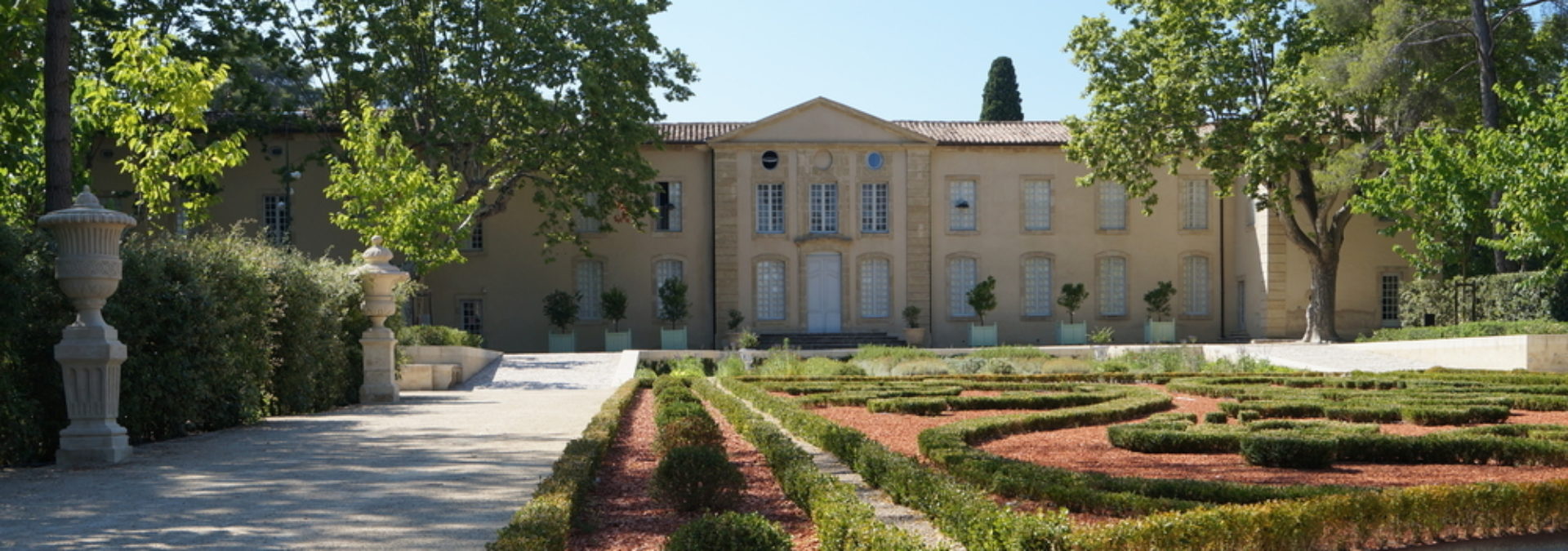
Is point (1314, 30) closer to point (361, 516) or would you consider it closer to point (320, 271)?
point (320, 271)

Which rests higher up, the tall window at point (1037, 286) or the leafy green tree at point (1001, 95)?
the leafy green tree at point (1001, 95)

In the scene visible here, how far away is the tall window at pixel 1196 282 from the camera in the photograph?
32688 mm

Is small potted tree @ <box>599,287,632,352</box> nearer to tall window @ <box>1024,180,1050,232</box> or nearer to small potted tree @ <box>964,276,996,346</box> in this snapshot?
small potted tree @ <box>964,276,996,346</box>

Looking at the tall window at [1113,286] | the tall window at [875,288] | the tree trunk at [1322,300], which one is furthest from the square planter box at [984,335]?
the tree trunk at [1322,300]

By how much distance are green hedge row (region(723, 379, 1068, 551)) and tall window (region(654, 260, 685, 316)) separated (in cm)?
2360

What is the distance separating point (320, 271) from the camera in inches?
571

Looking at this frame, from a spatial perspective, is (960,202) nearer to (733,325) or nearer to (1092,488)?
(733,325)

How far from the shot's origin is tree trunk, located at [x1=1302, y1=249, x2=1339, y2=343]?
2734 cm

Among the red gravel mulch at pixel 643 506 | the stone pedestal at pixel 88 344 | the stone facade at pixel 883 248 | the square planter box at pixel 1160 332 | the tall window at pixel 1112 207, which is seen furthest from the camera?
the tall window at pixel 1112 207

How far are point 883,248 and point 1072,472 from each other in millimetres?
25872

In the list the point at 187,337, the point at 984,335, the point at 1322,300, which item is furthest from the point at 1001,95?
the point at 187,337

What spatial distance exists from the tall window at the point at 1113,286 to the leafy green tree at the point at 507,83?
12018 millimetres

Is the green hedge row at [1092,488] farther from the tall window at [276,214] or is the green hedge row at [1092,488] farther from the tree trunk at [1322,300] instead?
the tall window at [276,214]

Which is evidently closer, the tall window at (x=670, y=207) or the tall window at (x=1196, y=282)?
the tall window at (x=670, y=207)
